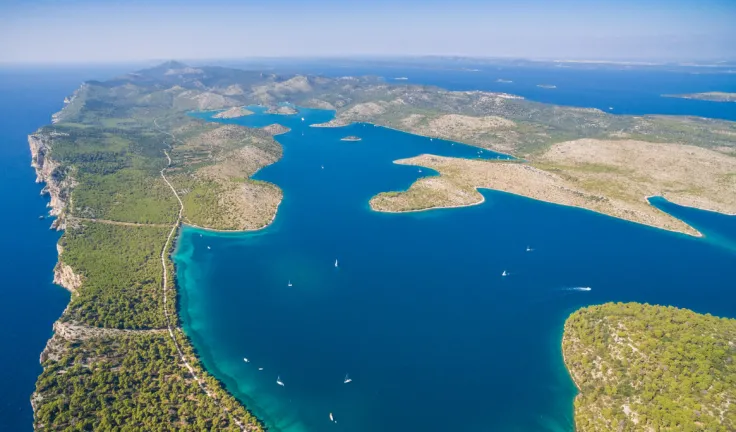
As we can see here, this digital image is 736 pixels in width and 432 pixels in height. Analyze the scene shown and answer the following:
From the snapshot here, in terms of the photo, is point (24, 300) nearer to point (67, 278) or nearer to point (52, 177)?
point (67, 278)

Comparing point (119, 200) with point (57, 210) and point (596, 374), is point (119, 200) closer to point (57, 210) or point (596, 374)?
point (57, 210)

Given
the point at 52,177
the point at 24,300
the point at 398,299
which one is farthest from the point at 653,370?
the point at 52,177

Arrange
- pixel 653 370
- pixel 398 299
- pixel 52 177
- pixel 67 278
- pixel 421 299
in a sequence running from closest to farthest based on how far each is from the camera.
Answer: pixel 653 370, pixel 421 299, pixel 398 299, pixel 67 278, pixel 52 177

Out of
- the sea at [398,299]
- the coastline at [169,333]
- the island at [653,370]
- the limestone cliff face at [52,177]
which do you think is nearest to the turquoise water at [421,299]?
the sea at [398,299]

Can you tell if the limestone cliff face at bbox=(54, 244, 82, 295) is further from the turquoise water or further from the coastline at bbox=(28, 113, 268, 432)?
the turquoise water

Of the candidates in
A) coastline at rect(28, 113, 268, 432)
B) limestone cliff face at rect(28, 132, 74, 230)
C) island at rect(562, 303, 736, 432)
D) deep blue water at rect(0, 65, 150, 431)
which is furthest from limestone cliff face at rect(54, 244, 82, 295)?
island at rect(562, 303, 736, 432)

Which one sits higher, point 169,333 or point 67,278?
point 67,278

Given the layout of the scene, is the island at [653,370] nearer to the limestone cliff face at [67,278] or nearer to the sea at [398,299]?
the sea at [398,299]
